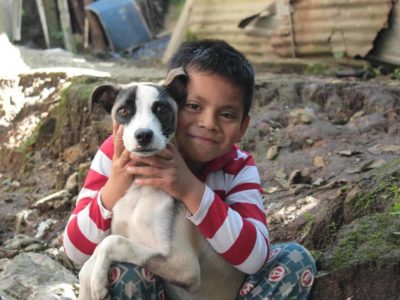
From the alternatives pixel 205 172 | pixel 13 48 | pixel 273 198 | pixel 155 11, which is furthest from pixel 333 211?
pixel 155 11

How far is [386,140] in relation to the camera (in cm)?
540

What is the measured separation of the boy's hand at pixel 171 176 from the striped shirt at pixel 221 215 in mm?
48

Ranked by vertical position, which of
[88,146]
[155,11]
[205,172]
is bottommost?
[155,11]

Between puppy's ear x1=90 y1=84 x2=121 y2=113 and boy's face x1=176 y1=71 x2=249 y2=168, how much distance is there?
305 millimetres

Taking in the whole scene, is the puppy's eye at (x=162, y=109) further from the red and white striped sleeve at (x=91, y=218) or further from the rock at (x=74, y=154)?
the rock at (x=74, y=154)

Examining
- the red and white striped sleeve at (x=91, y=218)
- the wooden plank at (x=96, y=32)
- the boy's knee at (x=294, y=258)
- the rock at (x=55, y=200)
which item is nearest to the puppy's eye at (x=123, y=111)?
the red and white striped sleeve at (x=91, y=218)

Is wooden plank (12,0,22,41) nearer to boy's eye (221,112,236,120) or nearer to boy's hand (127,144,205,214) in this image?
boy's eye (221,112,236,120)

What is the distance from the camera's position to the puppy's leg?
2639 millimetres

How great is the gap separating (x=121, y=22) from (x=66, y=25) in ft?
3.16

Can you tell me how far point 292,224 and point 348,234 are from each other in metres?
0.70

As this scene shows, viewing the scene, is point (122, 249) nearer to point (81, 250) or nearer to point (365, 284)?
point (81, 250)

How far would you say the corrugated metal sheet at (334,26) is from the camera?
7223 millimetres

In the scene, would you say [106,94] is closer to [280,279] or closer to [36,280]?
[280,279]

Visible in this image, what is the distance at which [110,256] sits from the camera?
8.71 feet
